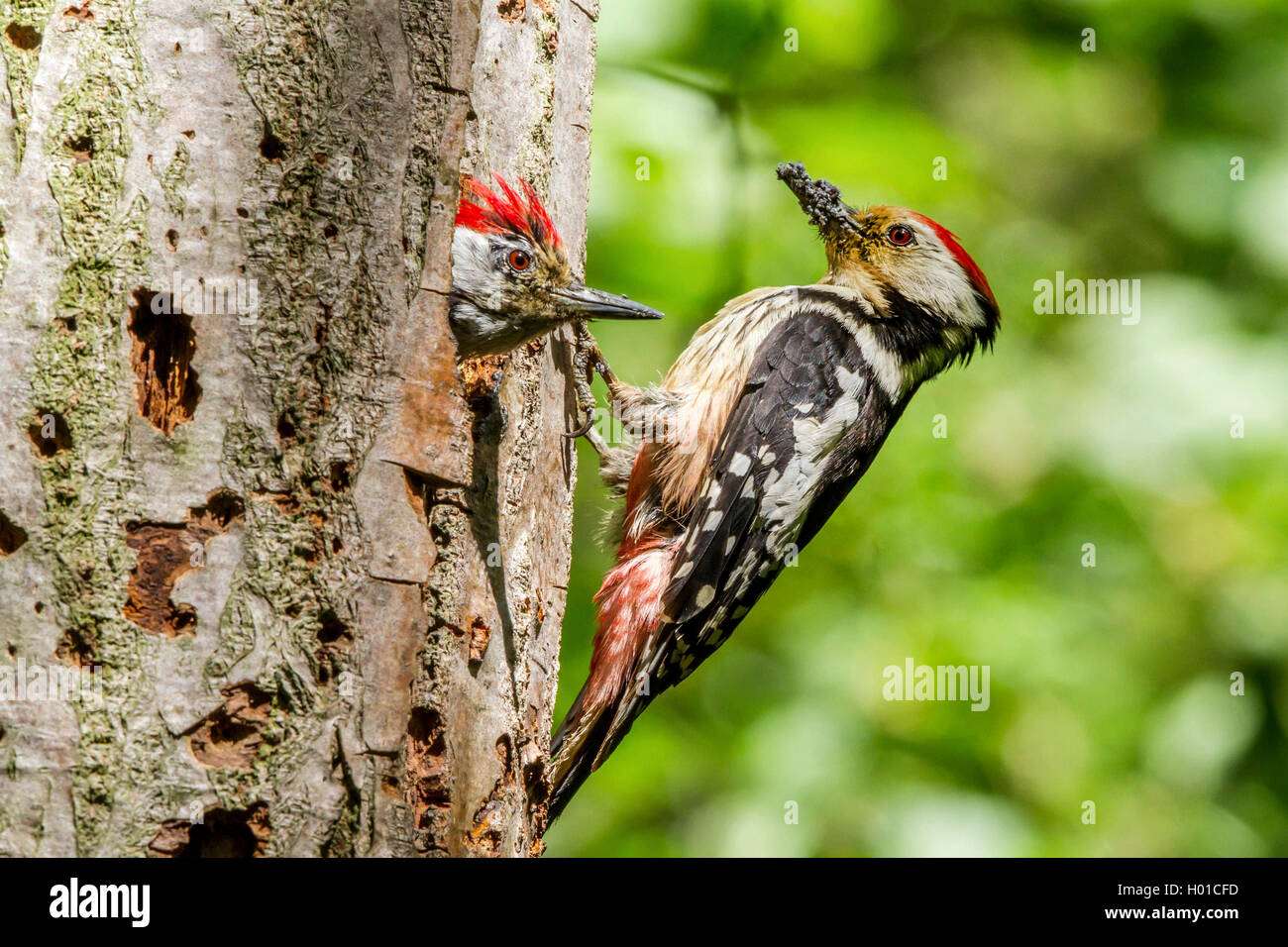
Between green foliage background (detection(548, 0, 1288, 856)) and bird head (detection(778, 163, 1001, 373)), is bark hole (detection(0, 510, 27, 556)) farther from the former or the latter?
bird head (detection(778, 163, 1001, 373))

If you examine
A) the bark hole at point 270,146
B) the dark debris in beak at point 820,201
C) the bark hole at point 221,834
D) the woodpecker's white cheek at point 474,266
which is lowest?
the bark hole at point 221,834

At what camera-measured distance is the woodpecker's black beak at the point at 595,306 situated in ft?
8.09

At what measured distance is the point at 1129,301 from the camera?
434cm

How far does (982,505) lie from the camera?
4152 mm

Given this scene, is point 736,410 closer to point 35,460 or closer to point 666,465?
point 666,465

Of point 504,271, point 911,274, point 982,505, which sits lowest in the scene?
point 982,505

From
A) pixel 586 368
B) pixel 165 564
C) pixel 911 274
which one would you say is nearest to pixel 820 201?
pixel 911 274

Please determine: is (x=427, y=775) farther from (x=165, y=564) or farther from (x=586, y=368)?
(x=586, y=368)

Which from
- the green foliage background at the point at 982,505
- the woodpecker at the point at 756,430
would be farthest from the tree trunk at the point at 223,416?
the green foliage background at the point at 982,505

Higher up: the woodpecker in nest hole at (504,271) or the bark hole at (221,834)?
the woodpecker in nest hole at (504,271)

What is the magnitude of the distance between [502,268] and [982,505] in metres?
2.46

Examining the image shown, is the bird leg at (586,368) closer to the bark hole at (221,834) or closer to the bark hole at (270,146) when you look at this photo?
the bark hole at (270,146)

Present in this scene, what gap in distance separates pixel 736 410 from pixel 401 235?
6.14 ft
